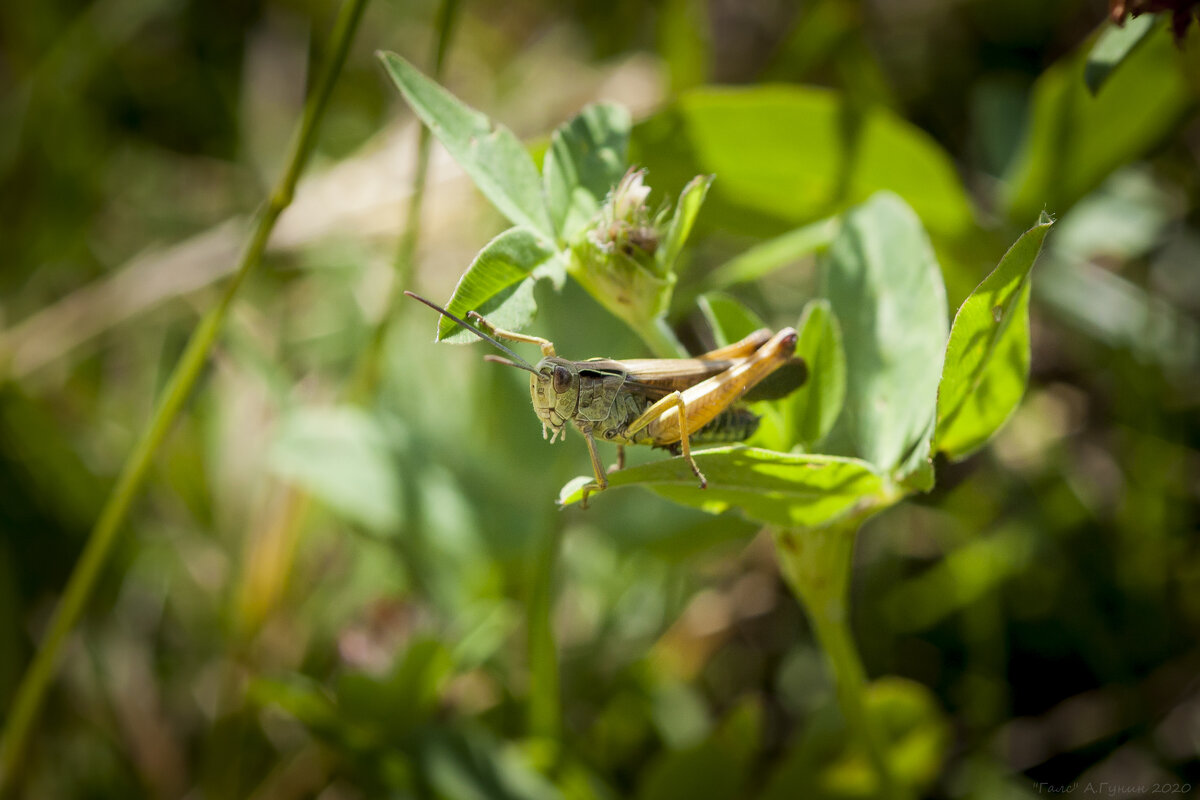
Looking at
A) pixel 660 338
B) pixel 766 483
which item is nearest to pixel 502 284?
pixel 660 338

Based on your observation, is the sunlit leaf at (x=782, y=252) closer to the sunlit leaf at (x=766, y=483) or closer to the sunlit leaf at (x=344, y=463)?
the sunlit leaf at (x=766, y=483)

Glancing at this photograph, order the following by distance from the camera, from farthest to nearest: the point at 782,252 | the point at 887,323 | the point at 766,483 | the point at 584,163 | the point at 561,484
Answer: the point at 561,484 < the point at 782,252 < the point at 887,323 < the point at 584,163 < the point at 766,483

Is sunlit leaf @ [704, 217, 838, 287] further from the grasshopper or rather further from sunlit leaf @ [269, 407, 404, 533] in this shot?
sunlit leaf @ [269, 407, 404, 533]

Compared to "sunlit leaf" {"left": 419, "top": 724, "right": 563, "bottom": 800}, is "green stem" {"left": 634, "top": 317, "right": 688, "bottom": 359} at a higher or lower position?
higher

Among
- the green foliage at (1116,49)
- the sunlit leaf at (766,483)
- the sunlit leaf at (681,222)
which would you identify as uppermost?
the sunlit leaf at (681,222)

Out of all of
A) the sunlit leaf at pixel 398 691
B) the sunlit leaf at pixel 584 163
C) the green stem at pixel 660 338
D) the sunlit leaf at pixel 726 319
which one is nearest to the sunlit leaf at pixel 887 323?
the sunlit leaf at pixel 726 319

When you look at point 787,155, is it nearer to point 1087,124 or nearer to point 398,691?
point 1087,124

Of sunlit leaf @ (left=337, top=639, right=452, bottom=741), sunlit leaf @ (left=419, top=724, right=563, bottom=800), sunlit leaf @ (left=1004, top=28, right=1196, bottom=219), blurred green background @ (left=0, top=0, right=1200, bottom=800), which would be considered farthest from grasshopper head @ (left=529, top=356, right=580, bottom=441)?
sunlit leaf @ (left=1004, top=28, right=1196, bottom=219)
